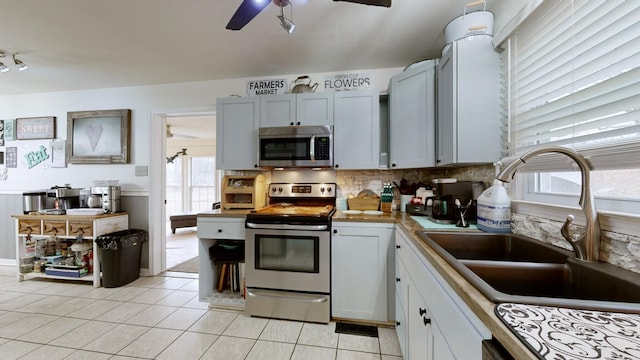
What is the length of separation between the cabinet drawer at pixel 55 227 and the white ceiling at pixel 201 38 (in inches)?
67.8

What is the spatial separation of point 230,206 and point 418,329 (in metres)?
1.92

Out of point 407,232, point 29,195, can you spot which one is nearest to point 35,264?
point 29,195

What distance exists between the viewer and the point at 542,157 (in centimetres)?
124

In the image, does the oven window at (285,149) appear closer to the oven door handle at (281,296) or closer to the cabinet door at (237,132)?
the cabinet door at (237,132)

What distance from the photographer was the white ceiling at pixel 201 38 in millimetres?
1744

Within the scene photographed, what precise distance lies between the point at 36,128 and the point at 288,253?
411 cm

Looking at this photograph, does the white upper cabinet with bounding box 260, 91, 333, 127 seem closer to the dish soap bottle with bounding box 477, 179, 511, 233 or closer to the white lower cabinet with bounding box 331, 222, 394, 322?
the white lower cabinet with bounding box 331, 222, 394, 322

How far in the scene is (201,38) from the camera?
211 cm

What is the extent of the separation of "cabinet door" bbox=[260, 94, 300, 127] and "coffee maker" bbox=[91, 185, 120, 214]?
2153mm

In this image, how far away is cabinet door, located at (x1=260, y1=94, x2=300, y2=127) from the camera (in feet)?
7.94

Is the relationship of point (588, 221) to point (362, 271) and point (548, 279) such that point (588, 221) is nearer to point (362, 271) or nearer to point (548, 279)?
point (548, 279)

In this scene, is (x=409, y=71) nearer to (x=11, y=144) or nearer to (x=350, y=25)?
(x=350, y=25)

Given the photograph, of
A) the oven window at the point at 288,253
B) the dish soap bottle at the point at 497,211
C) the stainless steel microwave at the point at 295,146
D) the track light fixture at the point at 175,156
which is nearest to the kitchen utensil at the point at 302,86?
the stainless steel microwave at the point at 295,146

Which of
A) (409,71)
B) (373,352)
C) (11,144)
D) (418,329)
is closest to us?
(418,329)
